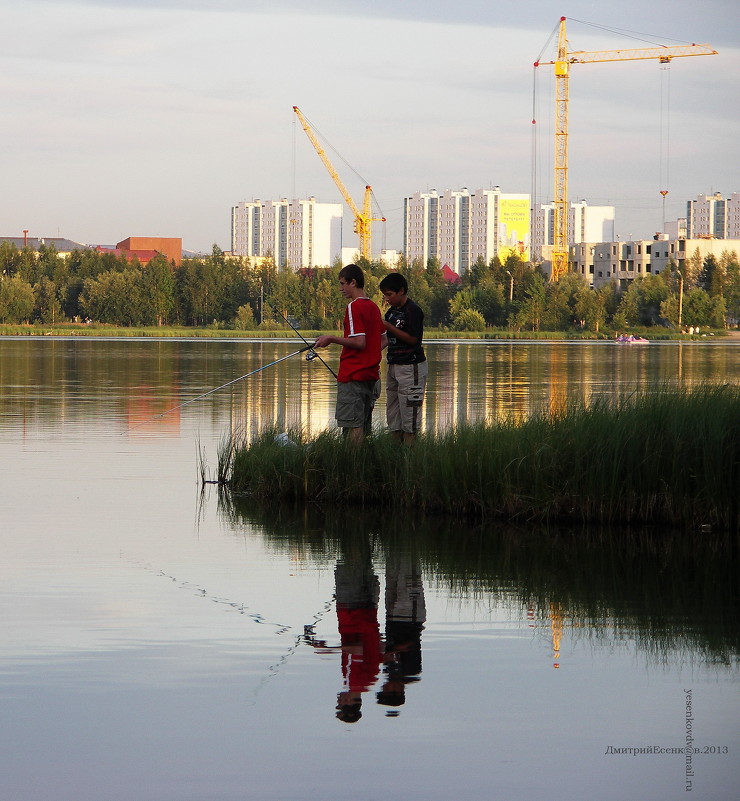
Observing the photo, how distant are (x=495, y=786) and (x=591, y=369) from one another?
1533 inches

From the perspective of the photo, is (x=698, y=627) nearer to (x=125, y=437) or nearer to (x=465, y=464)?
(x=465, y=464)

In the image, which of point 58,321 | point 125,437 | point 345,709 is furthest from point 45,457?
point 58,321

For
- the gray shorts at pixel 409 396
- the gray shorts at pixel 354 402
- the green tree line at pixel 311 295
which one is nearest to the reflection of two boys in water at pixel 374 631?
the gray shorts at pixel 354 402

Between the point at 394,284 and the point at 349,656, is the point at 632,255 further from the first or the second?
the point at 349,656

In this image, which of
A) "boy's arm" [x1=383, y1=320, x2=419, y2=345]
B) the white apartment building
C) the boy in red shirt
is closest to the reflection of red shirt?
the boy in red shirt

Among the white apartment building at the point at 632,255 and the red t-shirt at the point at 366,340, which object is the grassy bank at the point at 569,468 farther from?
the white apartment building at the point at 632,255

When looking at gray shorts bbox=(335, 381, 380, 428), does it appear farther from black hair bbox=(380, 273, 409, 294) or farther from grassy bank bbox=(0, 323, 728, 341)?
grassy bank bbox=(0, 323, 728, 341)

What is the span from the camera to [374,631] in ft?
21.6

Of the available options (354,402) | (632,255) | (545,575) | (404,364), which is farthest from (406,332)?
(632,255)

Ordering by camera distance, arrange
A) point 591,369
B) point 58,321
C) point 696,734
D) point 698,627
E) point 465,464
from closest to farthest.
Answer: point 696,734, point 698,627, point 465,464, point 591,369, point 58,321

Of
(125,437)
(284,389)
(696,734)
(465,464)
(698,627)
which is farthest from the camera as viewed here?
(284,389)

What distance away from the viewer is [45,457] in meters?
14.6

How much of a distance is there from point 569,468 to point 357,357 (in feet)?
7.00

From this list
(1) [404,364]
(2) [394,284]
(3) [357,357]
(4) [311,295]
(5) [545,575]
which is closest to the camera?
(5) [545,575]
